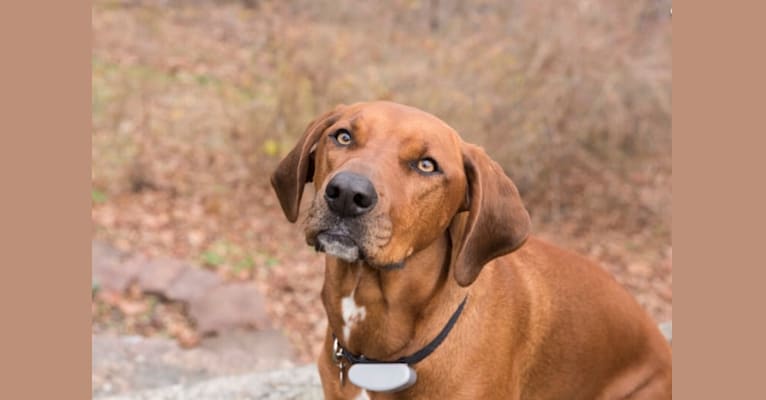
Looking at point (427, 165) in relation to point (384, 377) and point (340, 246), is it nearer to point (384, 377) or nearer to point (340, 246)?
point (340, 246)

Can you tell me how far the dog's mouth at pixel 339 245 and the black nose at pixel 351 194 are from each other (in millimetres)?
116

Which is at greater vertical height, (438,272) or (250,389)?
(438,272)

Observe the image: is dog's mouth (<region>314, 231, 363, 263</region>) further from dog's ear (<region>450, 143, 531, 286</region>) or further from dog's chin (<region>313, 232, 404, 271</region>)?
dog's ear (<region>450, 143, 531, 286</region>)

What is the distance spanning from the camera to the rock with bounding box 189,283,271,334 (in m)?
9.61

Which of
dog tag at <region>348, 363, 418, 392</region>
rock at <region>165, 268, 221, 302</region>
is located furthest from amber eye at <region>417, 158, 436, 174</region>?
rock at <region>165, 268, 221, 302</region>

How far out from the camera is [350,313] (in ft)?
14.3

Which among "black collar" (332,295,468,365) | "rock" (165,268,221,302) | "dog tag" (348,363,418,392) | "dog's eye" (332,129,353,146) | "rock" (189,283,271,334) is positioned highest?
"dog's eye" (332,129,353,146)

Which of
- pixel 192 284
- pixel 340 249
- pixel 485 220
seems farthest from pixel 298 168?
pixel 192 284

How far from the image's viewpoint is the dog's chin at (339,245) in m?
3.77

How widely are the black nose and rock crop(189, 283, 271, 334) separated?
6.18m

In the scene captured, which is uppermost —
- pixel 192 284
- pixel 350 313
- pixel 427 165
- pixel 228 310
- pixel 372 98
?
pixel 427 165

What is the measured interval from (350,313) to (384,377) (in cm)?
36

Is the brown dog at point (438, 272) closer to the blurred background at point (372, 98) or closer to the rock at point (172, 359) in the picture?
the rock at point (172, 359)

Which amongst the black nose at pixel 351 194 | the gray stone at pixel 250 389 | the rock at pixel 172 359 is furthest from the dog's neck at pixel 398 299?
the rock at pixel 172 359
